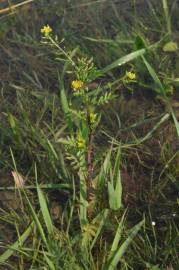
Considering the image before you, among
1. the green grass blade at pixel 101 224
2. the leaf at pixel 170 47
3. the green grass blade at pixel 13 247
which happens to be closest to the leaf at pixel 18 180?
the green grass blade at pixel 13 247

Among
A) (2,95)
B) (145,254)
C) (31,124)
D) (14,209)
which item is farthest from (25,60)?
(145,254)

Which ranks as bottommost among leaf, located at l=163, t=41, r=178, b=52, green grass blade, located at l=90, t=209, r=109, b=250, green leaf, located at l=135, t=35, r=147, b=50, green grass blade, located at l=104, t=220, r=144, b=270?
green grass blade, located at l=104, t=220, r=144, b=270

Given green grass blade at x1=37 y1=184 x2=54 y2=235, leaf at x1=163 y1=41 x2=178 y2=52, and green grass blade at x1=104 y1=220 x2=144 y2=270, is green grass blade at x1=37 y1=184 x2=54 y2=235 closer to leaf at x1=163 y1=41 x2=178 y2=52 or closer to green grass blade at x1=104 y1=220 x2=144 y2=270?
green grass blade at x1=104 y1=220 x2=144 y2=270

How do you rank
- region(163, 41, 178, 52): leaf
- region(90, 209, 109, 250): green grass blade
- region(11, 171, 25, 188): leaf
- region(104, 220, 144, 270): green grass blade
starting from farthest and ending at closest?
1. region(163, 41, 178, 52): leaf
2. region(11, 171, 25, 188): leaf
3. region(90, 209, 109, 250): green grass blade
4. region(104, 220, 144, 270): green grass blade

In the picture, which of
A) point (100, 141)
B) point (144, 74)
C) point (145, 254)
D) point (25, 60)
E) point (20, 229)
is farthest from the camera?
point (25, 60)

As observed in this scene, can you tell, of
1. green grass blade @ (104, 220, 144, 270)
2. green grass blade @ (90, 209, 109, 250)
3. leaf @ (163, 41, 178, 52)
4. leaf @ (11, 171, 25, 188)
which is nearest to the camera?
green grass blade @ (104, 220, 144, 270)

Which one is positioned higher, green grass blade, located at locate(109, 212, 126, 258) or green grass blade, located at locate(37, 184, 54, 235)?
green grass blade, located at locate(37, 184, 54, 235)

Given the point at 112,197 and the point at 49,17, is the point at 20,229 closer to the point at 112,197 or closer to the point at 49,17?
the point at 112,197

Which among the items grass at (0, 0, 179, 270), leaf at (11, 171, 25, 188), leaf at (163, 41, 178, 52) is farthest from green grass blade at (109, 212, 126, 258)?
leaf at (163, 41, 178, 52)

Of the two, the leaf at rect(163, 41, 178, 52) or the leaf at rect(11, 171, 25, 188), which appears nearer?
the leaf at rect(11, 171, 25, 188)
